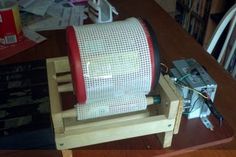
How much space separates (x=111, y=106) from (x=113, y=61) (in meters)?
0.10

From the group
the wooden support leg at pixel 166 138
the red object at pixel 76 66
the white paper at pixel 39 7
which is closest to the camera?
the red object at pixel 76 66

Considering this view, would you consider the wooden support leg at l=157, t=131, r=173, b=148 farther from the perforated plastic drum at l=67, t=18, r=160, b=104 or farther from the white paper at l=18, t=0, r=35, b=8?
the white paper at l=18, t=0, r=35, b=8

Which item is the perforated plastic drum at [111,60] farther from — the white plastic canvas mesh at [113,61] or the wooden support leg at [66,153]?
the wooden support leg at [66,153]

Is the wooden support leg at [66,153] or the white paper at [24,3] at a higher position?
the white paper at [24,3]

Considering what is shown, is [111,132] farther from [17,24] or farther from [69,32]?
[17,24]

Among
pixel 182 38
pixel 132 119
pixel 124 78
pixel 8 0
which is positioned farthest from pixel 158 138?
pixel 8 0

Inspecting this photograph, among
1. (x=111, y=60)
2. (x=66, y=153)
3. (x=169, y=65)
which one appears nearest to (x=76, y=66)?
(x=111, y=60)

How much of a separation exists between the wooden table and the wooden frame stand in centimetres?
6

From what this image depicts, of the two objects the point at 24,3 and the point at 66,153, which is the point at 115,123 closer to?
the point at 66,153

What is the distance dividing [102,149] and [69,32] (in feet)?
0.97

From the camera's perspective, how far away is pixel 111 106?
630 millimetres

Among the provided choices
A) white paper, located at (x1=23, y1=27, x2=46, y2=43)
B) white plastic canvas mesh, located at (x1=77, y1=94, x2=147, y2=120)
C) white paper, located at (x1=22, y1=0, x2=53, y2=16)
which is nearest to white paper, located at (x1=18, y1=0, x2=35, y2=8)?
white paper, located at (x1=22, y1=0, x2=53, y2=16)

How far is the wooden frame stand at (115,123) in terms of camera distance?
0.62m

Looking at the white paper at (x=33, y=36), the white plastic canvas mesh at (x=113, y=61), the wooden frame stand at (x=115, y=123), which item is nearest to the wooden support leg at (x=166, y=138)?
the wooden frame stand at (x=115, y=123)
